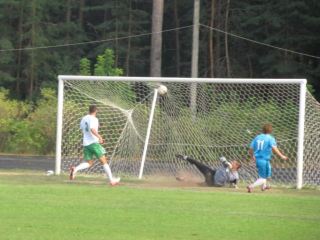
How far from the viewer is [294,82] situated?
66.1 ft

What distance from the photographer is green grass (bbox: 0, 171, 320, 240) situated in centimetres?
1180

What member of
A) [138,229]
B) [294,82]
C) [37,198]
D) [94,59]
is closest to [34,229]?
[138,229]

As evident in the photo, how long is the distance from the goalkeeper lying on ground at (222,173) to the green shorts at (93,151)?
2.20 m

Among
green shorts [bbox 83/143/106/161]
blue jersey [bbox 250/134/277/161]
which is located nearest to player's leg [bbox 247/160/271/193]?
blue jersey [bbox 250/134/277/161]

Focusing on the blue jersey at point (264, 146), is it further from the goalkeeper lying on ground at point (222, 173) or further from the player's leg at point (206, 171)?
the player's leg at point (206, 171)

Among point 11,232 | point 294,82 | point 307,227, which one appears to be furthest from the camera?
point 294,82

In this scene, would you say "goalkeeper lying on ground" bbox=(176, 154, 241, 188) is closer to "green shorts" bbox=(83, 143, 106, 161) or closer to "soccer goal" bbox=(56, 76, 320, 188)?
"soccer goal" bbox=(56, 76, 320, 188)

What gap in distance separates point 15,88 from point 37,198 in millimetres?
42955

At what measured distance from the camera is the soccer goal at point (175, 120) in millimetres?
21516

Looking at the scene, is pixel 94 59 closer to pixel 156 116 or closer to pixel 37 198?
pixel 156 116

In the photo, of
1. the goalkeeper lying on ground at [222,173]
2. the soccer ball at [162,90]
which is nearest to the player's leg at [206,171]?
the goalkeeper lying on ground at [222,173]

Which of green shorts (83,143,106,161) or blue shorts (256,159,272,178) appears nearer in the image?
blue shorts (256,159,272,178)

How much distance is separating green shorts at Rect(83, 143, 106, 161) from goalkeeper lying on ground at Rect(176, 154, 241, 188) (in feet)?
7.20

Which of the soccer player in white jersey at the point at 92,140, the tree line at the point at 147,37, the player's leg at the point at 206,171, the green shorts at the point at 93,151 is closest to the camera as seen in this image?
the soccer player in white jersey at the point at 92,140
